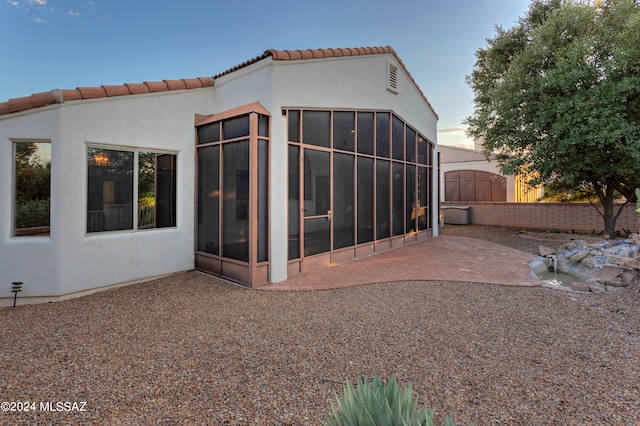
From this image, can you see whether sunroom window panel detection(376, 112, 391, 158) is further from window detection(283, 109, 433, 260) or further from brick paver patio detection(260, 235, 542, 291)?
brick paver patio detection(260, 235, 542, 291)

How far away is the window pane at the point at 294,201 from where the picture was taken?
21.4 ft

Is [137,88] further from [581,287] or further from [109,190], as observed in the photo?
[581,287]

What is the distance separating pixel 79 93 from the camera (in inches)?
206

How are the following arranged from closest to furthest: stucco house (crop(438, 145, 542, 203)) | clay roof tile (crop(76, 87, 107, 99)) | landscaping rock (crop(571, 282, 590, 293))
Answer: clay roof tile (crop(76, 87, 107, 99)) → landscaping rock (crop(571, 282, 590, 293)) → stucco house (crop(438, 145, 542, 203))

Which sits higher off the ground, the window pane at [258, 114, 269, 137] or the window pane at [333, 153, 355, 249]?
the window pane at [258, 114, 269, 137]

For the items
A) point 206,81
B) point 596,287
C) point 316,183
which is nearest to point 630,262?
point 596,287

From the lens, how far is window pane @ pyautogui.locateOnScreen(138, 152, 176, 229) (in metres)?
6.18

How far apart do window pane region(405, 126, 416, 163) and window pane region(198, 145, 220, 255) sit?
263 inches

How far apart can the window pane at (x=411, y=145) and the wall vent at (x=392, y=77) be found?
5.98 ft

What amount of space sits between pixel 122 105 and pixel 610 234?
15787mm

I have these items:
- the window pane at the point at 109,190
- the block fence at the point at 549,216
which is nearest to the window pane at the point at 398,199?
the window pane at the point at 109,190

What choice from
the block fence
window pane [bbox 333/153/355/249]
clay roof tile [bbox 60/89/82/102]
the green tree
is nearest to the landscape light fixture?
clay roof tile [bbox 60/89/82/102]

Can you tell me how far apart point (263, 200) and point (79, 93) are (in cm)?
355

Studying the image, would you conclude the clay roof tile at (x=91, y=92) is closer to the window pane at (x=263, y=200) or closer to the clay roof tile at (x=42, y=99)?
the clay roof tile at (x=42, y=99)
